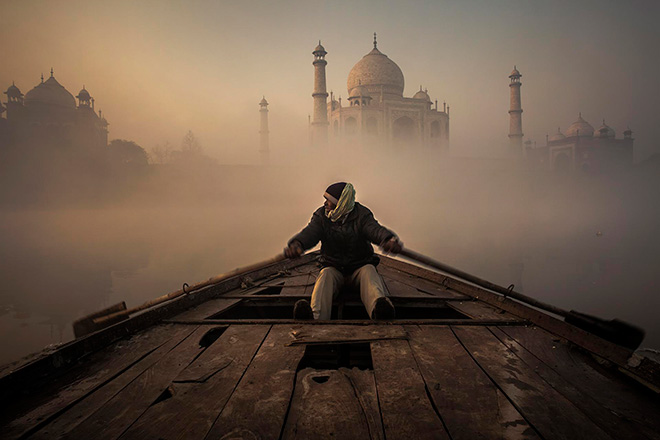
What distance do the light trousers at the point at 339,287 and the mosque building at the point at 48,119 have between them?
32.3 metres

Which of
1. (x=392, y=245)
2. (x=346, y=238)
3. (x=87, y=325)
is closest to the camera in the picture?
(x=87, y=325)

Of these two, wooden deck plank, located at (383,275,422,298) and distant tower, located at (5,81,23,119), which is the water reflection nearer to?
wooden deck plank, located at (383,275,422,298)

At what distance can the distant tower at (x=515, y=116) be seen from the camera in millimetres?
33906

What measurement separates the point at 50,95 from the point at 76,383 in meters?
37.0

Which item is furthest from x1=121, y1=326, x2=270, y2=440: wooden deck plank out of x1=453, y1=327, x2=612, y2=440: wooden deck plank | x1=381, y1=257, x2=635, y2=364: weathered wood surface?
x1=381, y1=257, x2=635, y2=364: weathered wood surface

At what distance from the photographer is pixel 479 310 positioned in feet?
9.44

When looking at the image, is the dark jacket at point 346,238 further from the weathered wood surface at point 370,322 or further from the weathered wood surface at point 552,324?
the weathered wood surface at point 552,324

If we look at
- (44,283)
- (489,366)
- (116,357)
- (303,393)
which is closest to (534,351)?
(489,366)

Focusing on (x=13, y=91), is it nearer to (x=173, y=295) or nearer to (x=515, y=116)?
(x=173, y=295)

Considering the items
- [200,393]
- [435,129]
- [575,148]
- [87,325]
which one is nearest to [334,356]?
[200,393]

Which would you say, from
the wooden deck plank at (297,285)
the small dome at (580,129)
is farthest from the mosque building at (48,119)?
the small dome at (580,129)

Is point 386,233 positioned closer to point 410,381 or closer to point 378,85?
point 410,381

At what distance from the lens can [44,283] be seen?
37.3 ft

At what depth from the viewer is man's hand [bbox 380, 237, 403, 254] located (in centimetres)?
297
